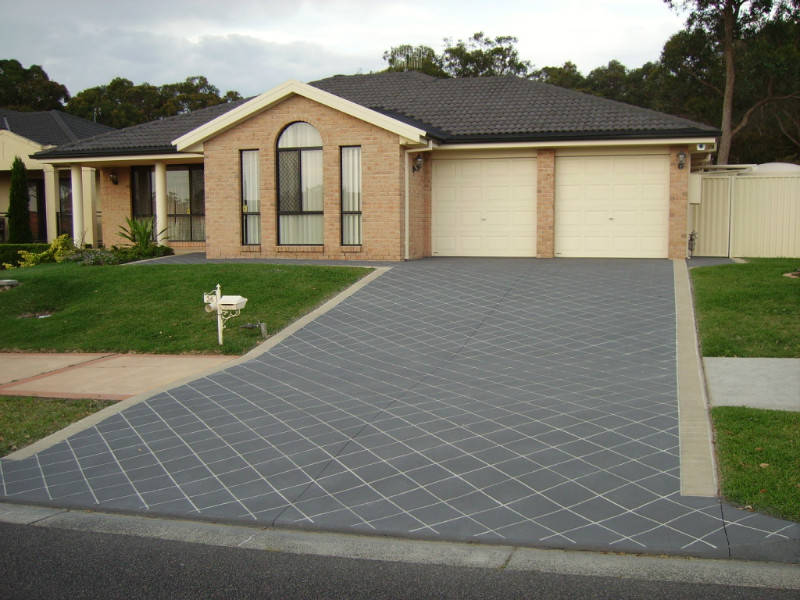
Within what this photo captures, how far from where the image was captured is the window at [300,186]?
60.6 ft

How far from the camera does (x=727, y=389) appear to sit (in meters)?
8.25

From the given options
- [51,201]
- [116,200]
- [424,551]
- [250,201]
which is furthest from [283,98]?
[424,551]

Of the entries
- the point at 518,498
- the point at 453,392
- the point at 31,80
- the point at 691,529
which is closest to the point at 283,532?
the point at 518,498

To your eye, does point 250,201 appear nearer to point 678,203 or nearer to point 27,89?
point 678,203

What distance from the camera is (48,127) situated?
109ft

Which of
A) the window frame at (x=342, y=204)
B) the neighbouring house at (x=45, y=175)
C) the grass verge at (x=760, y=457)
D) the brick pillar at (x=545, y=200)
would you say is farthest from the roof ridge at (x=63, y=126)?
the grass verge at (x=760, y=457)

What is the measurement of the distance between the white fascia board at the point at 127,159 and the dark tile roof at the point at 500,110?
5.18 meters

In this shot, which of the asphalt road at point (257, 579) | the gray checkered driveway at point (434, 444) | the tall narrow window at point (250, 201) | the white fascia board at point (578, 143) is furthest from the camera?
the tall narrow window at point (250, 201)

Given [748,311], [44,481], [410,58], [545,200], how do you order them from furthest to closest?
[410,58] < [545,200] < [748,311] < [44,481]

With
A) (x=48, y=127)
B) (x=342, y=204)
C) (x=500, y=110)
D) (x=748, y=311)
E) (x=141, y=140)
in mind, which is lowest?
(x=748, y=311)

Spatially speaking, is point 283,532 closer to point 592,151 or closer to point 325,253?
point 325,253

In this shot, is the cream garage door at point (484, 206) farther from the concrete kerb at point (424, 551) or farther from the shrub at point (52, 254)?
the concrete kerb at point (424, 551)

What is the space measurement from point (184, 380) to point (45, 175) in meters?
21.0

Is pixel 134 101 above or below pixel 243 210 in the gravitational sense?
above
